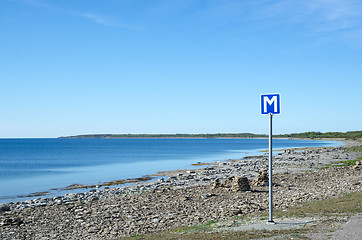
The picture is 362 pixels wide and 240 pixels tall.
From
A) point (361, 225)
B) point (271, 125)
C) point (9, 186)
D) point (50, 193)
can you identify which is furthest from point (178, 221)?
point (9, 186)

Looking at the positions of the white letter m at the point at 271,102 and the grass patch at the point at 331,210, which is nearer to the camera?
the white letter m at the point at 271,102

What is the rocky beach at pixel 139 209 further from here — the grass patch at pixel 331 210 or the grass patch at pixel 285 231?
the grass patch at pixel 331 210

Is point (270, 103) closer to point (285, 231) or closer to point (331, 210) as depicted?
point (285, 231)


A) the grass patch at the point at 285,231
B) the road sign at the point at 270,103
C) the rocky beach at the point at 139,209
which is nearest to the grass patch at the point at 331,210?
the grass patch at the point at 285,231

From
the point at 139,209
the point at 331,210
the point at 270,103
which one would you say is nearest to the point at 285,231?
the point at 270,103

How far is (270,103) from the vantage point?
12406mm

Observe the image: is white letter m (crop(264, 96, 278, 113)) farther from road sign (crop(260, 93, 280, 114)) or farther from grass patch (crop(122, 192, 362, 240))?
grass patch (crop(122, 192, 362, 240))

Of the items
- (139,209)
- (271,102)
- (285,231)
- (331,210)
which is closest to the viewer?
(285,231)

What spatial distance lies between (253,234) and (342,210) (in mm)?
5095

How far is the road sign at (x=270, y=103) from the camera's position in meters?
12.3

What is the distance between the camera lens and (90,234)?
1523 cm

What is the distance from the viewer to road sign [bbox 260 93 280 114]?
40.3ft

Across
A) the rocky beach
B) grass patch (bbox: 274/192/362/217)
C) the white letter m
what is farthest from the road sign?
the rocky beach

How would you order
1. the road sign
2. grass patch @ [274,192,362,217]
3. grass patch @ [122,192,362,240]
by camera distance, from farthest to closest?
grass patch @ [274,192,362,217] < the road sign < grass patch @ [122,192,362,240]
